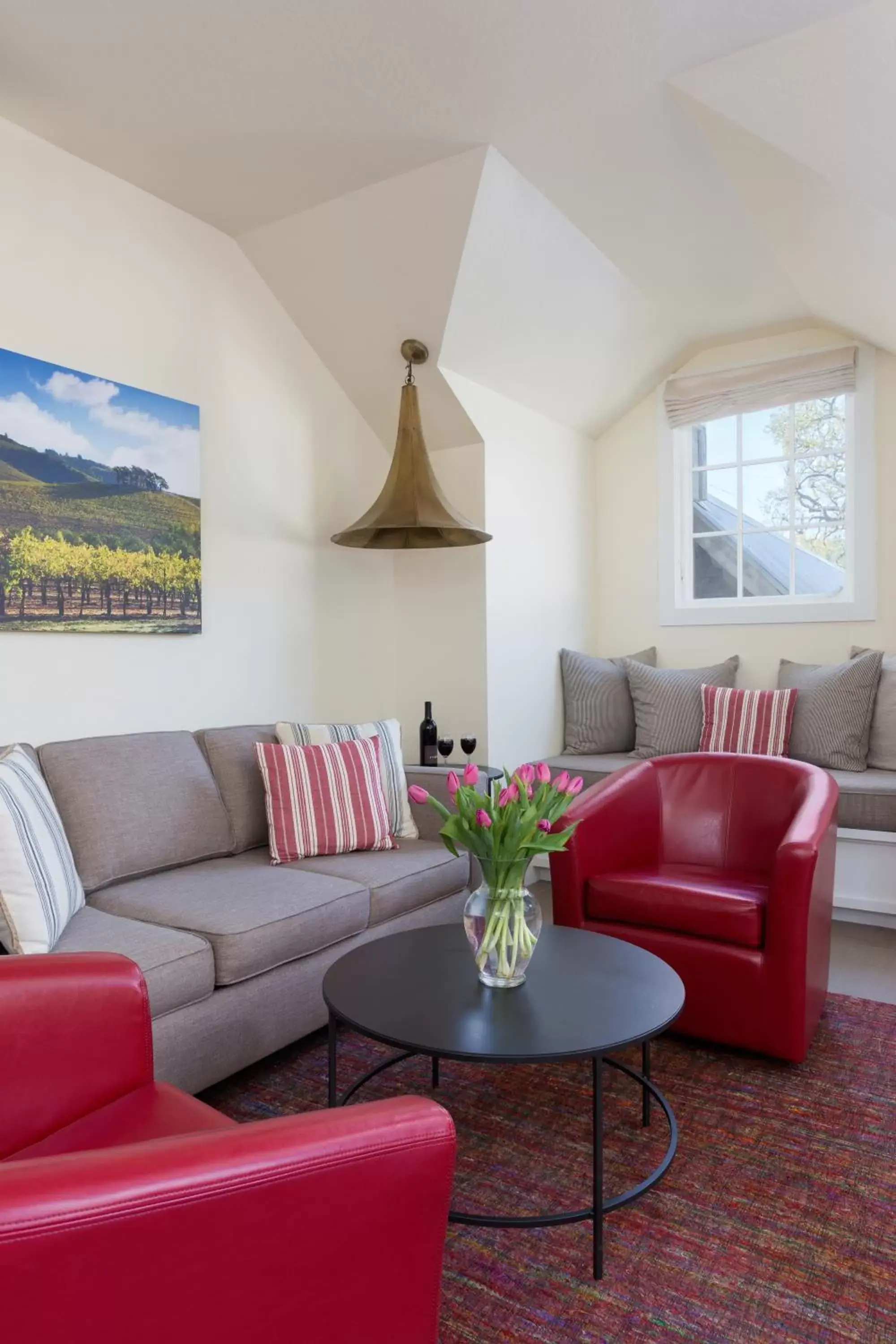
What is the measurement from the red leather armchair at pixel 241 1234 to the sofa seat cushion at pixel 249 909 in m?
1.22

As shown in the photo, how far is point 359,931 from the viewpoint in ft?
8.36

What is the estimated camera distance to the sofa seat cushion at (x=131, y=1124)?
1304 millimetres

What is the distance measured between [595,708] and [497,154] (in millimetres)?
2518

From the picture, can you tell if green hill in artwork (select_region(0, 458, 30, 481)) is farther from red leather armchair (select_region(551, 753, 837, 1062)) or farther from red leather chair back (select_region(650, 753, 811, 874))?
red leather chair back (select_region(650, 753, 811, 874))

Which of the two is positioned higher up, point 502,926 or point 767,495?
point 767,495

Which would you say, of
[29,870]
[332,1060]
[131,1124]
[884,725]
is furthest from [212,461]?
[884,725]

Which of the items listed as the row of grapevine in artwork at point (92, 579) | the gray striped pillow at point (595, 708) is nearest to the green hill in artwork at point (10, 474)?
the row of grapevine in artwork at point (92, 579)

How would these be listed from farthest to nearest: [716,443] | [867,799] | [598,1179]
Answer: [716,443], [867,799], [598,1179]

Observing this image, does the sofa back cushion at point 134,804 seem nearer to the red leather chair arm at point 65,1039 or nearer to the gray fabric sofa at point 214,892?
the gray fabric sofa at point 214,892

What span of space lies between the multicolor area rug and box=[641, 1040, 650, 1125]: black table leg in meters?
0.03

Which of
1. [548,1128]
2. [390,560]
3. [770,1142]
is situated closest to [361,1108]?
[548,1128]

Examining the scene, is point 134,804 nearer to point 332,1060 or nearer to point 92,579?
point 92,579

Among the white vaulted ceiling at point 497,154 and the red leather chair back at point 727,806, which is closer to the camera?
the white vaulted ceiling at point 497,154

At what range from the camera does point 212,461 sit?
3.35m
